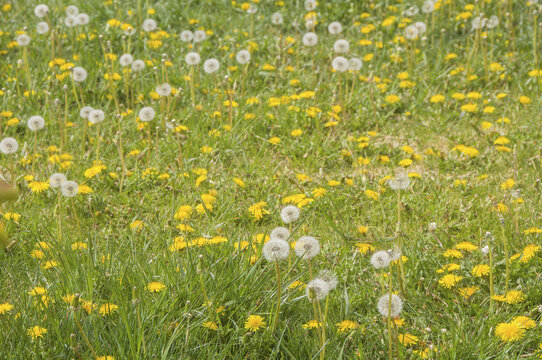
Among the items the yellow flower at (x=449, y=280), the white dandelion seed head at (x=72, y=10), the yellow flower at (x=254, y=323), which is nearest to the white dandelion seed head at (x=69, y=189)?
the yellow flower at (x=254, y=323)

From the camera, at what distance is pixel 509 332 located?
2.12m

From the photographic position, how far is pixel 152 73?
14.9ft

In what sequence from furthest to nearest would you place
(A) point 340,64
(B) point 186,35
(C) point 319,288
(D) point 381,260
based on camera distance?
(B) point 186,35
(A) point 340,64
(D) point 381,260
(C) point 319,288

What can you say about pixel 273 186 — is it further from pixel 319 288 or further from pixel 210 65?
pixel 319 288

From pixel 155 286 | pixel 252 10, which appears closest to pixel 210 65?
pixel 252 10

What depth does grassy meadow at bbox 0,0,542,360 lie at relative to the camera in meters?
2.14

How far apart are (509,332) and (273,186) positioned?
1567 mm

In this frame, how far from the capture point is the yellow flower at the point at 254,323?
7.04ft

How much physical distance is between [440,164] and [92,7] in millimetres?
3367

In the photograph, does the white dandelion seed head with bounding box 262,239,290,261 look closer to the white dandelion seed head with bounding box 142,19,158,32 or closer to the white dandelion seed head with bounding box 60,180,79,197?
the white dandelion seed head with bounding box 60,180,79,197

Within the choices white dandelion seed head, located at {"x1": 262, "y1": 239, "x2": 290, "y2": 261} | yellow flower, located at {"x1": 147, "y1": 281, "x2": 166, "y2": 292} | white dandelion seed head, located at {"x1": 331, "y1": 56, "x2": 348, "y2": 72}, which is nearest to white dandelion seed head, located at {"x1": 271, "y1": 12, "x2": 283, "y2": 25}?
white dandelion seed head, located at {"x1": 331, "y1": 56, "x2": 348, "y2": 72}

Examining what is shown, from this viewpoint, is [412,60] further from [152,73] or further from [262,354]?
[262,354]

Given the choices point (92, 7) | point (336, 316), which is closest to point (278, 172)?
point (336, 316)

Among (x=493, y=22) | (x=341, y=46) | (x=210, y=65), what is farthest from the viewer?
(x=493, y=22)
